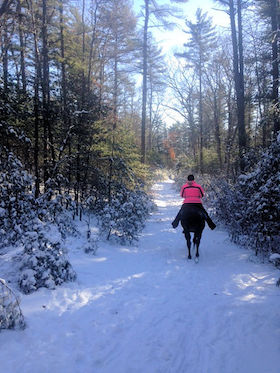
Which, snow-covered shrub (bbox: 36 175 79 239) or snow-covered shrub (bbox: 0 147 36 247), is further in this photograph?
snow-covered shrub (bbox: 36 175 79 239)

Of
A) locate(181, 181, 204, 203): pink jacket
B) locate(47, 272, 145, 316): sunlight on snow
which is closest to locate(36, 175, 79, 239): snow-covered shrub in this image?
locate(47, 272, 145, 316): sunlight on snow

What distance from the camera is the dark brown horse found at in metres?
6.17

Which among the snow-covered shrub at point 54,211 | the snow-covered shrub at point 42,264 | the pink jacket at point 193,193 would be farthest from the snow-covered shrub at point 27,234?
the pink jacket at point 193,193

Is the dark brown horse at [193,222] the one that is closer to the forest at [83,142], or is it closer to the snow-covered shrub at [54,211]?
the forest at [83,142]

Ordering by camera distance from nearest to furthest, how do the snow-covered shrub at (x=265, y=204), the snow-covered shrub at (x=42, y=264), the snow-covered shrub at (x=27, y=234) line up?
the snow-covered shrub at (x=42, y=264)
the snow-covered shrub at (x=27, y=234)
the snow-covered shrub at (x=265, y=204)

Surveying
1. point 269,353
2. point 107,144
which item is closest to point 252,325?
point 269,353

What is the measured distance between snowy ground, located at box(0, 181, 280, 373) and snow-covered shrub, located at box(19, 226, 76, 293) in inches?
6.6

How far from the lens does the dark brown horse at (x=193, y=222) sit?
617cm

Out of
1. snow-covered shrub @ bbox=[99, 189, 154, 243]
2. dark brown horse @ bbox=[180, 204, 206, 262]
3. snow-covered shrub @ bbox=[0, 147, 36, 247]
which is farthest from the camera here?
snow-covered shrub @ bbox=[99, 189, 154, 243]

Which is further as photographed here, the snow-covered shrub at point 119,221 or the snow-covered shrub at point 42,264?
the snow-covered shrub at point 119,221

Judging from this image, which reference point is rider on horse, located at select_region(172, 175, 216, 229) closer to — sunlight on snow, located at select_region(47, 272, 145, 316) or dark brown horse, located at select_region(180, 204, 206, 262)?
dark brown horse, located at select_region(180, 204, 206, 262)

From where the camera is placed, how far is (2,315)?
2775 millimetres

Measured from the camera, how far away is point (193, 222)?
20.5 ft

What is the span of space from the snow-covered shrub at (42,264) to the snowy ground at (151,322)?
0.17m
